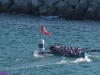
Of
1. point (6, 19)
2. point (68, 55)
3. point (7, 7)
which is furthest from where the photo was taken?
point (7, 7)

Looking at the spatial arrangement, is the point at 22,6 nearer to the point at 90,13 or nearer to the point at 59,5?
the point at 59,5

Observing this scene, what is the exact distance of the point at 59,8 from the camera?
79375mm

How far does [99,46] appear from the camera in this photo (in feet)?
180

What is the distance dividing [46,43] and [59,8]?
23404mm

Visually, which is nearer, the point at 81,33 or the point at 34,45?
the point at 34,45

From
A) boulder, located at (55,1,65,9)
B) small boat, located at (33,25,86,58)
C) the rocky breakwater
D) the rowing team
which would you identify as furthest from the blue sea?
boulder, located at (55,1,65,9)

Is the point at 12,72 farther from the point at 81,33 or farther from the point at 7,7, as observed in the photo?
the point at 7,7

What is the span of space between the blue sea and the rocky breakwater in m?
1.86

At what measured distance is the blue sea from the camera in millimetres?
41250

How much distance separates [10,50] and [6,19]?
27.4 meters

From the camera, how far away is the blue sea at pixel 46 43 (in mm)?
41250

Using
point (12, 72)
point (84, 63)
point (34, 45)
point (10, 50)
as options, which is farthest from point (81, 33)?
point (12, 72)

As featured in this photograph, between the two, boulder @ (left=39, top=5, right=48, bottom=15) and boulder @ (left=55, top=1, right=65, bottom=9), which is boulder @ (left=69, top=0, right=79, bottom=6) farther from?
boulder @ (left=39, top=5, right=48, bottom=15)

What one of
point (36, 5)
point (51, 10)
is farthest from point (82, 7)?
point (36, 5)
